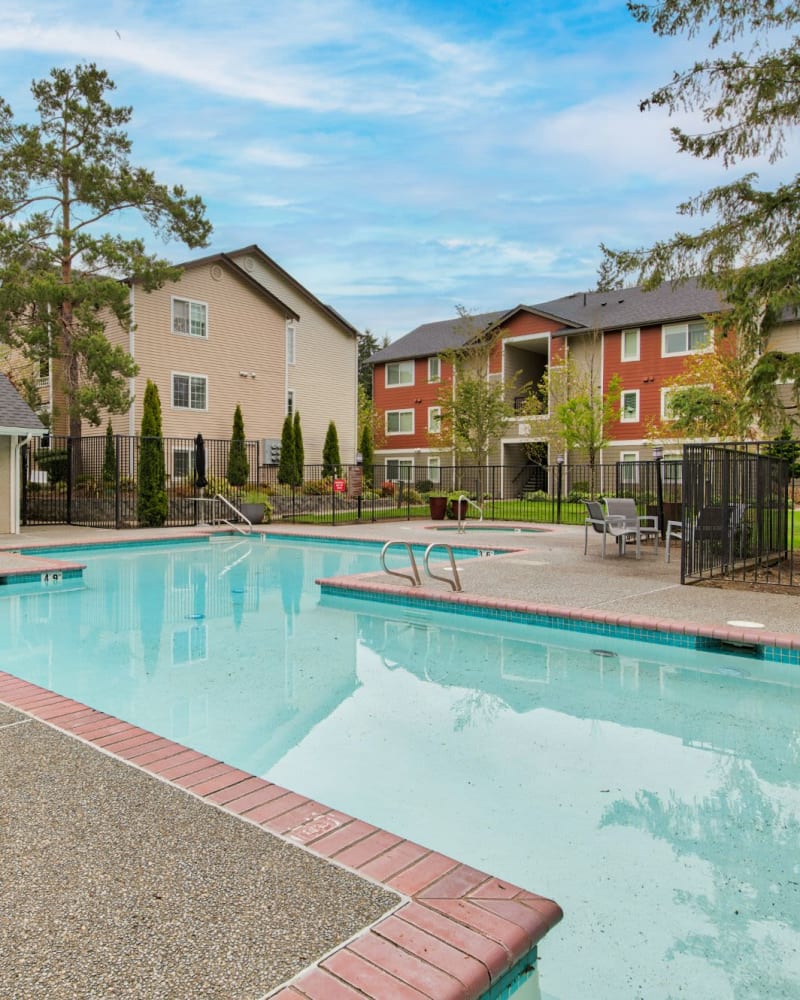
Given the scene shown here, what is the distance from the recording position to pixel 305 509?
23156 millimetres

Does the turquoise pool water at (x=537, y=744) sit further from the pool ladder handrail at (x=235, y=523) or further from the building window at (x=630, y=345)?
the building window at (x=630, y=345)

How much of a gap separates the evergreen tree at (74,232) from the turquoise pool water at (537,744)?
1247 centimetres

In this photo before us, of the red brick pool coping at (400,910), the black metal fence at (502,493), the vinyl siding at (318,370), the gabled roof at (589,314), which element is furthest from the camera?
the vinyl siding at (318,370)

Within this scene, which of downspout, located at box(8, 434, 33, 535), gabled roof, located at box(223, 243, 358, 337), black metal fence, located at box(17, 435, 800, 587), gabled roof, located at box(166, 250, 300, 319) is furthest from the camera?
gabled roof, located at box(223, 243, 358, 337)

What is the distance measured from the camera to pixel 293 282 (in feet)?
94.1

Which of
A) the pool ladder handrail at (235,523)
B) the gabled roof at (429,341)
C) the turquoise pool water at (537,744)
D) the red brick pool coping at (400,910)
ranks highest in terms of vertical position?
the gabled roof at (429,341)

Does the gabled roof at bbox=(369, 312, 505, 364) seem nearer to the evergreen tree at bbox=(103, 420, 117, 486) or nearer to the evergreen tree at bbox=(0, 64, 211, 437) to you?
the evergreen tree at bbox=(0, 64, 211, 437)

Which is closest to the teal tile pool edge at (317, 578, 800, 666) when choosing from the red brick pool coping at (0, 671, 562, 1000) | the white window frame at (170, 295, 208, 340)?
the red brick pool coping at (0, 671, 562, 1000)

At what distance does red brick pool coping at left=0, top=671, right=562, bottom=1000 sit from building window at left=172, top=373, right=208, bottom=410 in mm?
22027

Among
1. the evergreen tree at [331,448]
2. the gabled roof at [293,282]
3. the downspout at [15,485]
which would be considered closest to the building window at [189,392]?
the gabled roof at [293,282]

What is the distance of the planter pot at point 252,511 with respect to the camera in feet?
62.4

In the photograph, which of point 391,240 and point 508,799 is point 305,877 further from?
point 391,240

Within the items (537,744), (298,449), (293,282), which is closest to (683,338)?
(298,449)

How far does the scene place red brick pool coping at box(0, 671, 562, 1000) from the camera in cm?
178
